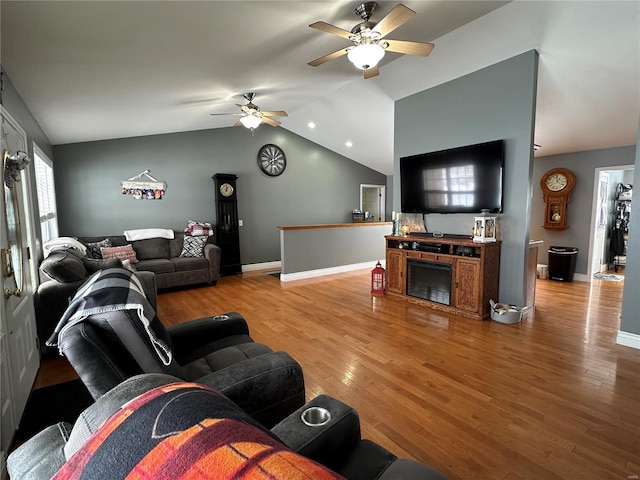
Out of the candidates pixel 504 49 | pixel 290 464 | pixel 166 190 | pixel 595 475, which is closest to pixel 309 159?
pixel 166 190

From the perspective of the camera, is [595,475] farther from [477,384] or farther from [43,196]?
[43,196]

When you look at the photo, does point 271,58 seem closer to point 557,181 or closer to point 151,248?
point 151,248

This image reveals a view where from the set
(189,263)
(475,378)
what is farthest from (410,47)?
(189,263)

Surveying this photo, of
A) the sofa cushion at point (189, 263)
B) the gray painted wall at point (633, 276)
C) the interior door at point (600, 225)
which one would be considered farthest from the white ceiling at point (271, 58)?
the sofa cushion at point (189, 263)

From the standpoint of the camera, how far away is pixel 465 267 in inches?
147

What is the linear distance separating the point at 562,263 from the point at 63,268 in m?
6.92

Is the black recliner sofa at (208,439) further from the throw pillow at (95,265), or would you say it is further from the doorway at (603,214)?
the doorway at (603,214)

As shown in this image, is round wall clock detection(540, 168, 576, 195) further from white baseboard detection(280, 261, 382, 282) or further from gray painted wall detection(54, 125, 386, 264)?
gray painted wall detection(54, 125, 386, 264)

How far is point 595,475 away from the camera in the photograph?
1.55 m

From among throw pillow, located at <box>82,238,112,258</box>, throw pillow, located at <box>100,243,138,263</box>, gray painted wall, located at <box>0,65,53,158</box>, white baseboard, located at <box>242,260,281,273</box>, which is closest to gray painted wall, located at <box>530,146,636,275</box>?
A: white baseboard, located at <box>242,260,281,273</box>

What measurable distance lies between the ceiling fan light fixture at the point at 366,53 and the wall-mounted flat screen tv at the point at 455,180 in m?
1.94

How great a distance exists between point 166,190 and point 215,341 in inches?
187

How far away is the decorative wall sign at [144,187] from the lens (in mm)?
5602

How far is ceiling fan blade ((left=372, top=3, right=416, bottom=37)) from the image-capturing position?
2.14 metres
